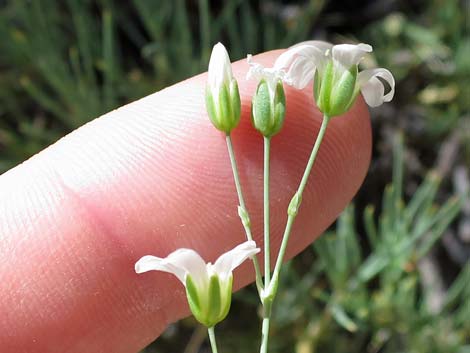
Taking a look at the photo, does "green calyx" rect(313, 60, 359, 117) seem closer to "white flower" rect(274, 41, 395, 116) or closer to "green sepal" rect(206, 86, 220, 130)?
"white flower" rect(274, 41, 395, 116)

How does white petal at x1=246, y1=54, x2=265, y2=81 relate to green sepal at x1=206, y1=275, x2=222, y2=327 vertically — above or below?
above

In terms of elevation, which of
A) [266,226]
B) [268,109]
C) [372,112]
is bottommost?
[372,112]

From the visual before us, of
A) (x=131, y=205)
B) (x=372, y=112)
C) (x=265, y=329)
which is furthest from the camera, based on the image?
(x=372, y=112)

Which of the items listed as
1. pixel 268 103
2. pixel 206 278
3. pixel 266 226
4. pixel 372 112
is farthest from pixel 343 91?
pixel 372 112

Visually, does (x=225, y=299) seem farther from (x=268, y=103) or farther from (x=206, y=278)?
(x=268, y=103)

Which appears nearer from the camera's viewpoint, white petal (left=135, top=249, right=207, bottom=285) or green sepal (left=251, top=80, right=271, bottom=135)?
white petal (left=135, top=249, right=207, bottom=285)

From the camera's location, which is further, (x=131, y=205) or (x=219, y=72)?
(x=131, y=205)

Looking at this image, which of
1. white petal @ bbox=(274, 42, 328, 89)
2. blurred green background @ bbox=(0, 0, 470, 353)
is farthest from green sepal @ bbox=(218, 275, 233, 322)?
blurred green background @ bbox=(0, 0, 470, 353)
